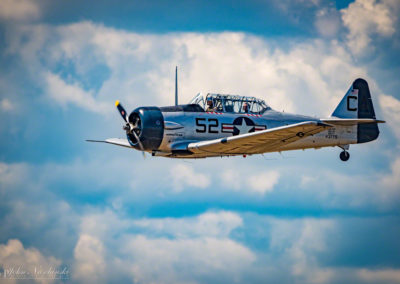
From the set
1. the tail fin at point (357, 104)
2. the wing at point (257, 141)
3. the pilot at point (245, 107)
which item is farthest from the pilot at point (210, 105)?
the tail fin at point (357, 104)

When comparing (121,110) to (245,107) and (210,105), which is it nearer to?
(210,105)

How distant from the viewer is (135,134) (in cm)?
2759

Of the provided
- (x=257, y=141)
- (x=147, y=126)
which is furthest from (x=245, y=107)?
(x=147, y=126)

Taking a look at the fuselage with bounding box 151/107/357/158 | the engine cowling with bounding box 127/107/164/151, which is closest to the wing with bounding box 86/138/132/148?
the engine cowling with bounding box 127/107/164/151

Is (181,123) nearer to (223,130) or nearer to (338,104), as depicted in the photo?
(223,130)

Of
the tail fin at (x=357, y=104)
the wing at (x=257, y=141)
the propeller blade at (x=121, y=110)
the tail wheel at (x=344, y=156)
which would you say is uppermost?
the tail fin at (x=357, y=104)

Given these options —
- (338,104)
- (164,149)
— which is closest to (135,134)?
(164,149)

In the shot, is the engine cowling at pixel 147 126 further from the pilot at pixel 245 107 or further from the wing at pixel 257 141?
the pilot at pixel 245 107

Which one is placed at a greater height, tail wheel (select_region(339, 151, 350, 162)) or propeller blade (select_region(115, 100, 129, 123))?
propeller blade (select_region(115, 100, 129, 123))

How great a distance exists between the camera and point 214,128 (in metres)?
28.2

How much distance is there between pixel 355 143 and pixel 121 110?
9.70 m

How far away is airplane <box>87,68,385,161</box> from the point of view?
26875mm

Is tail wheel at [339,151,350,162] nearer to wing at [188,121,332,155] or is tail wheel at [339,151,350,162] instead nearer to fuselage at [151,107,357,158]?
fuselage at [151,107,357,158]

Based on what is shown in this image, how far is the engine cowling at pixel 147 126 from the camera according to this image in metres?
27.4
